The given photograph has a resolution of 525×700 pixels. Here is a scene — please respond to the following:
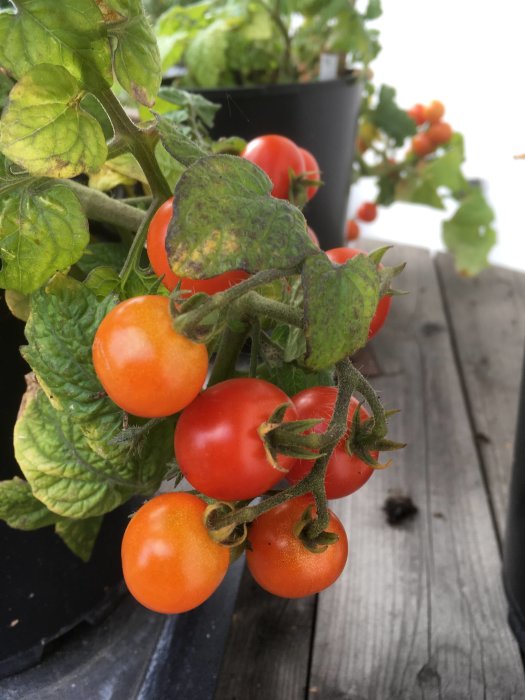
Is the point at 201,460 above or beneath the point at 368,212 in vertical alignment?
above

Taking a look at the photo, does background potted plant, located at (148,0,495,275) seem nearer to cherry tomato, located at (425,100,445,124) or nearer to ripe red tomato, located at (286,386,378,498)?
cherry tomato, located at (425,100,445,124)

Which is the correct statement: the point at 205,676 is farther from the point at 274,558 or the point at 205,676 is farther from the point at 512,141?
the point at 512,141

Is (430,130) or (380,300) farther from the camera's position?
(430,130)

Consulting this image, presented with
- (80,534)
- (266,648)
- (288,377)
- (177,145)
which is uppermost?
(177,145)

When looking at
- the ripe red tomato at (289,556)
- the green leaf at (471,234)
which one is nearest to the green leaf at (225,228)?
the ripe red tomato at (289,556)

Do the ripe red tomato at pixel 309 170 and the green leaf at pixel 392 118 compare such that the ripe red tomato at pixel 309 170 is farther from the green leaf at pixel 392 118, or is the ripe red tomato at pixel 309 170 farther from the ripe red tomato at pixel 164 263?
the green leaf at pixel 392 118

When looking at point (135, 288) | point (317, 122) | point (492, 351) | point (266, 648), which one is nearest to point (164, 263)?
point (135, 288)

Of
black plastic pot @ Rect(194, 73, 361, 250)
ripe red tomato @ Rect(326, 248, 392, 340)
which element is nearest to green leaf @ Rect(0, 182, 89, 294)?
ripe red tomato @ Rect(326, 248, 392, 340)

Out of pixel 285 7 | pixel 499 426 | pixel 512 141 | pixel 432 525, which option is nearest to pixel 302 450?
pixel 432 525

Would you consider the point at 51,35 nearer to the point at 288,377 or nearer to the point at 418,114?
the point at 288,377
